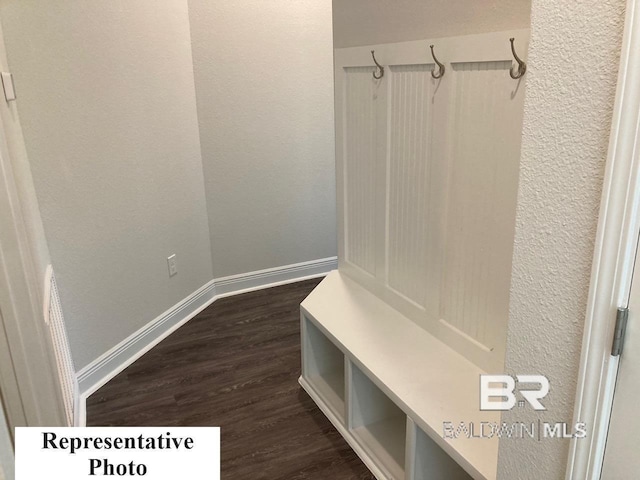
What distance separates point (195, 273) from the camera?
3.26m

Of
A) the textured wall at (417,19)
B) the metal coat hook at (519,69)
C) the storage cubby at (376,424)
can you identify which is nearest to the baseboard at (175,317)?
the storage cubby at (376,424)

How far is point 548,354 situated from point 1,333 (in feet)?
3.85

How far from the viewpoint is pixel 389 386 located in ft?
5.55

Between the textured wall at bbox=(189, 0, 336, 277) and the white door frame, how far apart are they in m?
2.69

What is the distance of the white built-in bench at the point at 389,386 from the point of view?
5.03ft

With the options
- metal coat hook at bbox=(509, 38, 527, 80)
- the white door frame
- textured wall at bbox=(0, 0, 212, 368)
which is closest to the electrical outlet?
textured wall at bbox=(0, 0, 212, 368)

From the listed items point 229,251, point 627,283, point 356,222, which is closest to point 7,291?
point 627,283

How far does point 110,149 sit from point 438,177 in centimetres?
158

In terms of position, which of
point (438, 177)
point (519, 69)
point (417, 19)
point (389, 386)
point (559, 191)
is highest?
point (417, 19)

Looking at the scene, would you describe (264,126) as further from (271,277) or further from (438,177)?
(438,177)

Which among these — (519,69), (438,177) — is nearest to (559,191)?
(519,69)

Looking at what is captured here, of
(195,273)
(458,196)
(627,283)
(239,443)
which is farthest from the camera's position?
(195,273)

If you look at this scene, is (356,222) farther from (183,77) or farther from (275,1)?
(275,1)

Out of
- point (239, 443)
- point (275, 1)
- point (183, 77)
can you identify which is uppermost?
point (275, 1)
